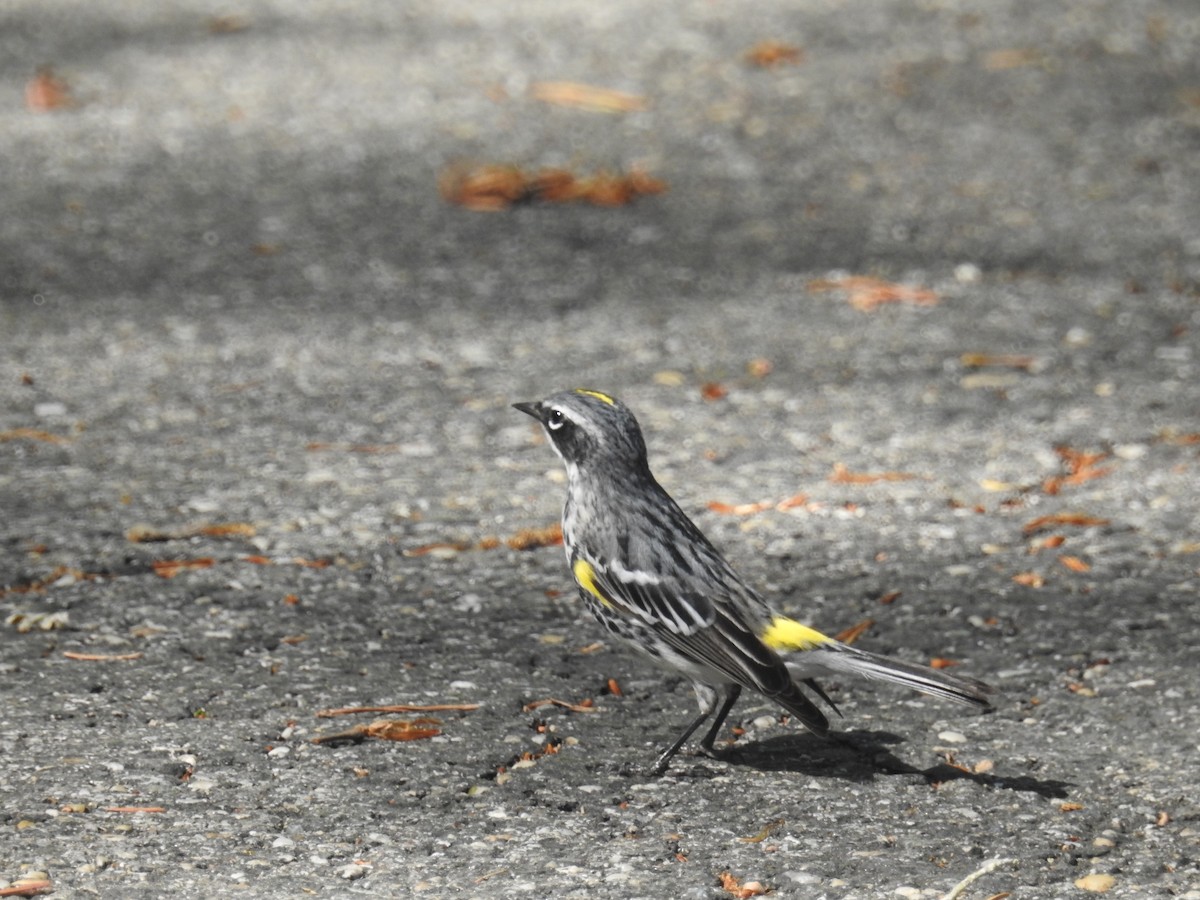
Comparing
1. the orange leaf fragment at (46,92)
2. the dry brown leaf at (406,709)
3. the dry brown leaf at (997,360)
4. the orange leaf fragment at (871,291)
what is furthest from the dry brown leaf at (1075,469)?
the orange leaf fragment at (46,92)

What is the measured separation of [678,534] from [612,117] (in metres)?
5.16

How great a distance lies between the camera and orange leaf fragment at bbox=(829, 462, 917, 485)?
5418mm

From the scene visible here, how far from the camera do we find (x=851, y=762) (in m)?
3.81

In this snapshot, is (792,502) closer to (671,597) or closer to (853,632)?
(853,632)

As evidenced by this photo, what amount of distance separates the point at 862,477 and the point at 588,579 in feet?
6.17

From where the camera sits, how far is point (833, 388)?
20.2ft

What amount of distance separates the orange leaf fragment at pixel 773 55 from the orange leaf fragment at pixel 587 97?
2.78 feet

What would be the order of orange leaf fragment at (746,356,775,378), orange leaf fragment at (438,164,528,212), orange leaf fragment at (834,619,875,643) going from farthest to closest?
orange leaf fragment at (438,164,528,212) < orange leaf fragment at (746,356,775,378) < orange leaf fragment at (834,619,875,643)

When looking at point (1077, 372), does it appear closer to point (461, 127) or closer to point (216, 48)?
point (461, 127)

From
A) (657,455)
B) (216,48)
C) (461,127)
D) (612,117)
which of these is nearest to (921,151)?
(612,117)

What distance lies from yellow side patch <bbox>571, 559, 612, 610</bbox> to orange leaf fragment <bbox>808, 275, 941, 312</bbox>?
330cm

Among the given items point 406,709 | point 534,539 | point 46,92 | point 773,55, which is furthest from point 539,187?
point 406,709

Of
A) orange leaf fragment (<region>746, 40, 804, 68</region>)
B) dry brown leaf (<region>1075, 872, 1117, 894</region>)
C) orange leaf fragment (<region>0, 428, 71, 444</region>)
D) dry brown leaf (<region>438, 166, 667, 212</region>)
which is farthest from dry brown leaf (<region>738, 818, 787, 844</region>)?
orange leaf fragment (<region>746, 40, 804, 68</region>)

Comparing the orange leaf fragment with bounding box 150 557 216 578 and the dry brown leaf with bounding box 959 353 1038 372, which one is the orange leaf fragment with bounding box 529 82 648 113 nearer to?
the dry brown leaf with bounding box 959 353 1038 372
